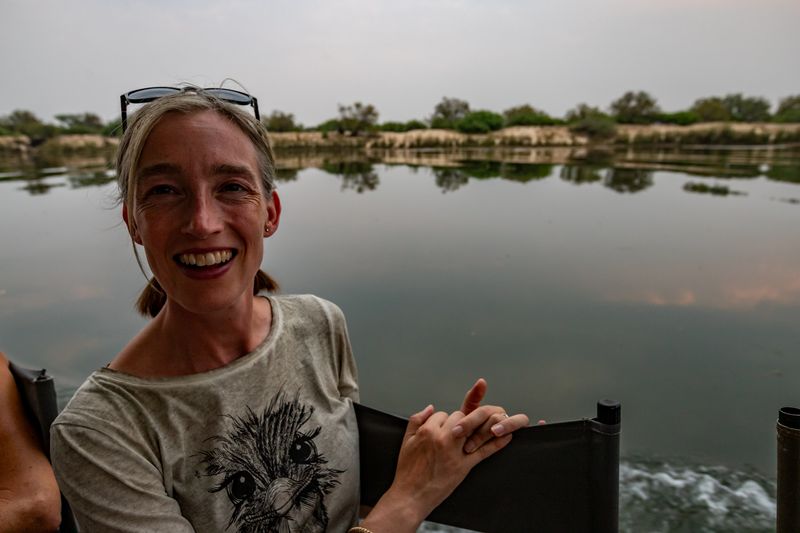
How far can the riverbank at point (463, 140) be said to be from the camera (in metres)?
43.5

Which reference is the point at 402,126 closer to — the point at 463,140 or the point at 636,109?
the point at 463,140

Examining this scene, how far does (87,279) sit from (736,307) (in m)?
10.8

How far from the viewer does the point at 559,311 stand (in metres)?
7.70

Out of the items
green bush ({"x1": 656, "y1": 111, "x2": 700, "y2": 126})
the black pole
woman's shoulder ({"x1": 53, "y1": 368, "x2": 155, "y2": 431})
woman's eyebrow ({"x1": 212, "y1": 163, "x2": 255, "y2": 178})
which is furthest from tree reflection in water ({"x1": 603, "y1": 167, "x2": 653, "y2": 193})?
green bush ({"x1": 656, "y1": 111, "x2": 700, "y2": 126})

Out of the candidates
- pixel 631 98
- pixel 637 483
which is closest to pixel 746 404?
pixel 637 483

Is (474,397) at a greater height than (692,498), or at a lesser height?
greater

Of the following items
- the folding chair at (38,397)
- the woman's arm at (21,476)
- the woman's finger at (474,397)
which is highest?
the woman's finger at (474,397)

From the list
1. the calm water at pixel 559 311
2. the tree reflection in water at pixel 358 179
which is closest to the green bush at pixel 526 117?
the tree reflection in water at pixel 358 179

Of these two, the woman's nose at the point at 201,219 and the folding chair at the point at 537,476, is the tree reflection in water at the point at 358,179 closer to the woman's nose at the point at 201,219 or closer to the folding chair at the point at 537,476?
the folding chair at the point at 537,476

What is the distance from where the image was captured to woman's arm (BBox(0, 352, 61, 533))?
1.52 meters

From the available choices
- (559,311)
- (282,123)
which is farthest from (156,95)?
(282,123)

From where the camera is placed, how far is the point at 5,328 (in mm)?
7035

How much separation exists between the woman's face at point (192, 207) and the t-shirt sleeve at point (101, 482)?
31 centimetres

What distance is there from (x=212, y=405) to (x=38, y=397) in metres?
0.90
